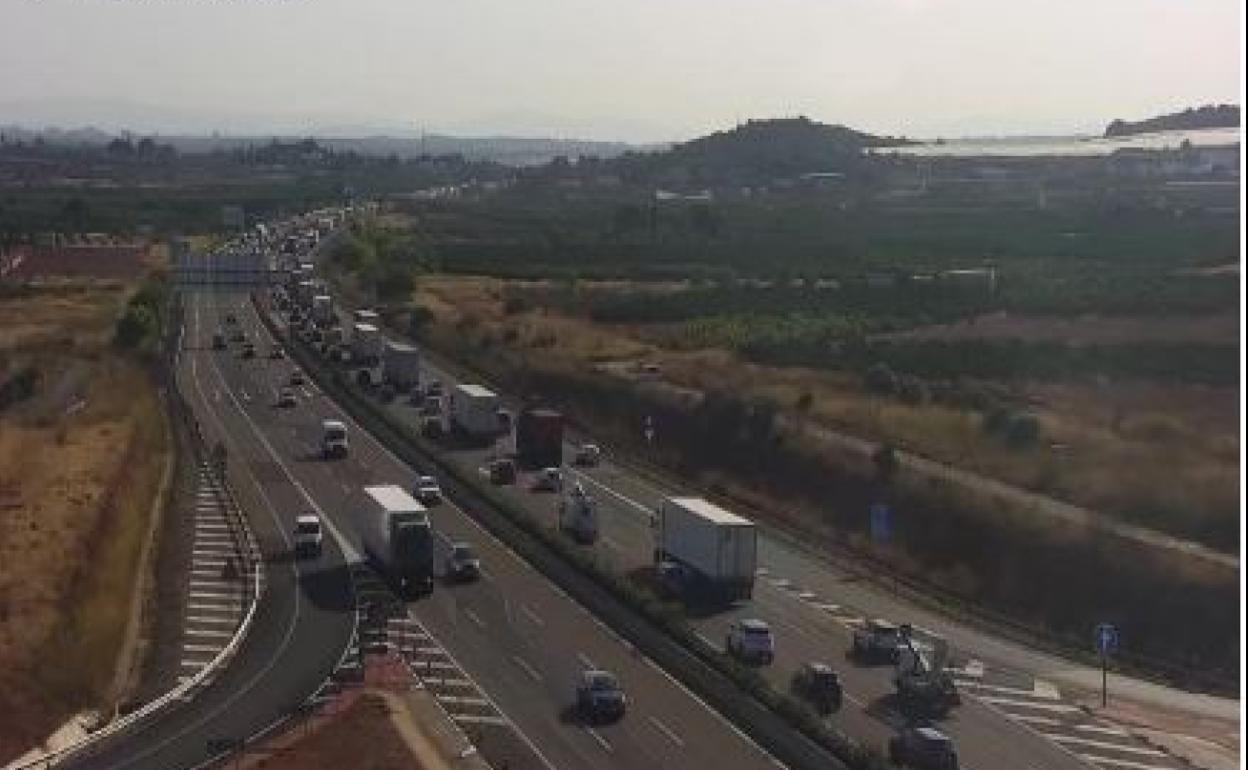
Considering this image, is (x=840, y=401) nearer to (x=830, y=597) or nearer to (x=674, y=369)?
(x=674, y=369)

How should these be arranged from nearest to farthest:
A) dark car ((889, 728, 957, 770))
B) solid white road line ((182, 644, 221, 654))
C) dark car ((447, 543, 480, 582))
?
dark car ((889, 728, 957, 770)) → solid white road line ((182, 644, 221, 654)) → dark car ((447, 543, 480, 582))

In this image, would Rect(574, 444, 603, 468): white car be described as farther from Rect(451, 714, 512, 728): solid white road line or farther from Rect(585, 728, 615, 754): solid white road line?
Rect(585, 728, 615, 754): solid white road line

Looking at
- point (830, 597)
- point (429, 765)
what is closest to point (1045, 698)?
point (830, 597)

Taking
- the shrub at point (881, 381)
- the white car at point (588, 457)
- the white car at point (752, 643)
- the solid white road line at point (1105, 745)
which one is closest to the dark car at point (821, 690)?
the white car at point (752, 643)

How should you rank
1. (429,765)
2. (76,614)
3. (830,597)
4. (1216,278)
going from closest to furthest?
1. (429,765)
2. (76,614)
3. (830,597)
4. (1216,278)

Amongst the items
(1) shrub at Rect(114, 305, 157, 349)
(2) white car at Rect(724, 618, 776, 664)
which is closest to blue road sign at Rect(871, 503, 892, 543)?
(2) white car at Rect(724, 618, 776, 664)

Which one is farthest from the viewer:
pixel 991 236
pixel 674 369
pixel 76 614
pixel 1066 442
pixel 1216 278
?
pixel 991 236

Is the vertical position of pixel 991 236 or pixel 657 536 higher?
pixel 991 236
